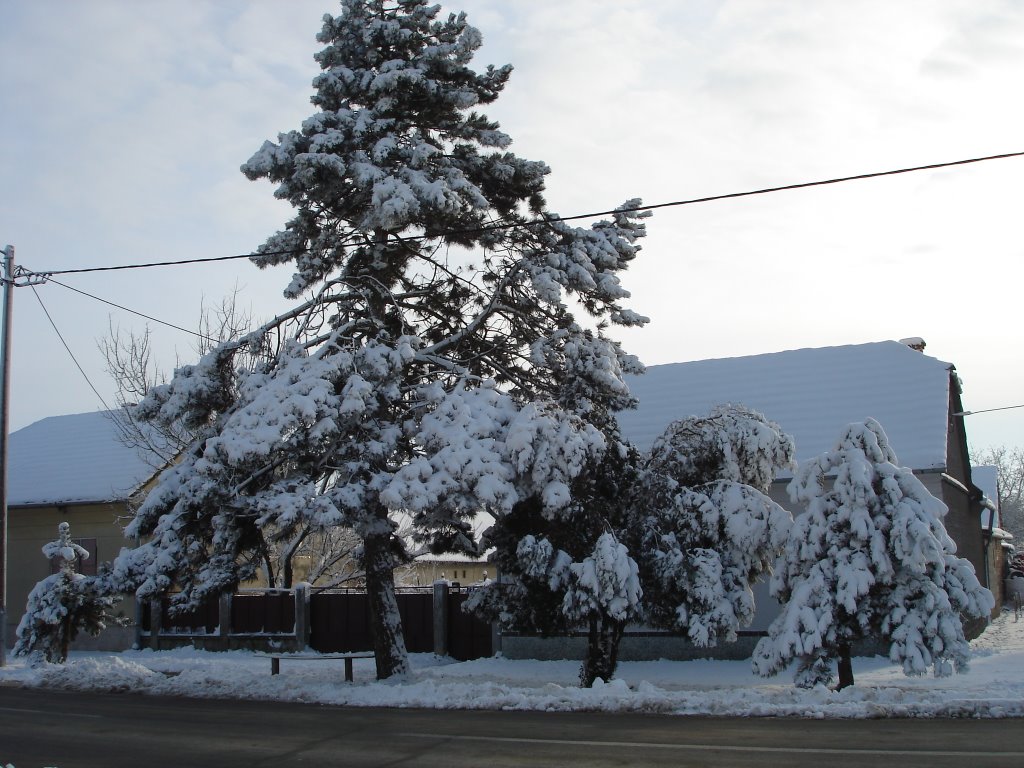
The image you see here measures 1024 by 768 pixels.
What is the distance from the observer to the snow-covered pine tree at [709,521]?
1469cm

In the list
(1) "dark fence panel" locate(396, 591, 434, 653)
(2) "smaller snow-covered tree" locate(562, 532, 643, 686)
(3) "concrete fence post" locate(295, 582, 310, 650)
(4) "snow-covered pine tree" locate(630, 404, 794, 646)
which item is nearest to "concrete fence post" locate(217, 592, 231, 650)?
(3) "concrete fence post" locate(295, 582, 310, 650)

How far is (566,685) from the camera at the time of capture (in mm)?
17000

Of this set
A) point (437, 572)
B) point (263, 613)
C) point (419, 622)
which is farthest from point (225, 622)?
point (437, 572)

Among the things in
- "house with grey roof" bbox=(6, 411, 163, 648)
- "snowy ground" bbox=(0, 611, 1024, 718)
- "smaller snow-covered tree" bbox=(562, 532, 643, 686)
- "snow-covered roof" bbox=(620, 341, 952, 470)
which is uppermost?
"snow-covered roof" bbox=(620, 341, 952, 470)

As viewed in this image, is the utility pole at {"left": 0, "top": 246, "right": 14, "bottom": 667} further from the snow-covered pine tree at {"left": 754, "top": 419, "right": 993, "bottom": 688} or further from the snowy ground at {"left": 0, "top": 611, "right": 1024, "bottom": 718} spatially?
the snow-covered pine tree at {"left": 754, "top": 419, "right": 993, "bottom": 688}

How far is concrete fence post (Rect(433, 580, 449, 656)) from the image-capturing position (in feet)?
71.1

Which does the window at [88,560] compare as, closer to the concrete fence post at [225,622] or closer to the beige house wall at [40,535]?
the beige house wall at [40,535]

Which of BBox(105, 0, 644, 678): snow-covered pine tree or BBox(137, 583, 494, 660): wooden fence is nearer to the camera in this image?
BBox(105, 0, 644, 678): snow-covered pine tree

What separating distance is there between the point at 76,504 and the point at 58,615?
838 centimetres

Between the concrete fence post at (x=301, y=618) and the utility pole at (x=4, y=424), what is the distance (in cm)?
639

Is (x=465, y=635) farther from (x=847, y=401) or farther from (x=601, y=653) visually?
(x=847, y=401)

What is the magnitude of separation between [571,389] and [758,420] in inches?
125

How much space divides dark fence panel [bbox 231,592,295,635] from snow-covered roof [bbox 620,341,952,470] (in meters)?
9.73

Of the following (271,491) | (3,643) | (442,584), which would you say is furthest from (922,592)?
(3,643)
